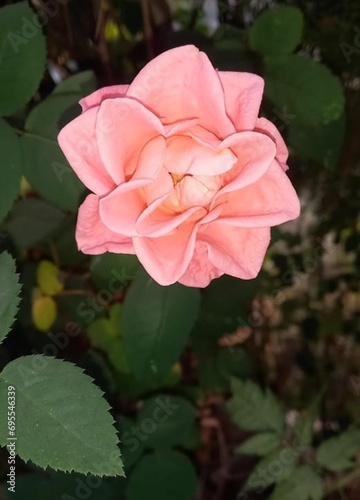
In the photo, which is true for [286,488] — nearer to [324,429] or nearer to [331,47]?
[324,429]

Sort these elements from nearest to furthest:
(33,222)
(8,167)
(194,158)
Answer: (194,158)
(8,167)
(33,222)

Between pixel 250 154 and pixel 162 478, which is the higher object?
pixel 250 154

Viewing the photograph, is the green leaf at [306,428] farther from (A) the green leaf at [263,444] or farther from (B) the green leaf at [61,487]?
(B) the green leaf at [61,487]

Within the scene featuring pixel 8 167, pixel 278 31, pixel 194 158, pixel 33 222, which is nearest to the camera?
pixel 194 158

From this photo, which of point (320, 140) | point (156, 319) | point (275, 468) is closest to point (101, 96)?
point (156, 319)

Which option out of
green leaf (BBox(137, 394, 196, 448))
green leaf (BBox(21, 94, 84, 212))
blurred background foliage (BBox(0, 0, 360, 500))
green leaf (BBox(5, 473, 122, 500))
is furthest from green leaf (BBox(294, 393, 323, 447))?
green leaf (BBox(21, 94, 84, 212))

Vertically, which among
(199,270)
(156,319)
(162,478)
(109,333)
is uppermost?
(199,270)

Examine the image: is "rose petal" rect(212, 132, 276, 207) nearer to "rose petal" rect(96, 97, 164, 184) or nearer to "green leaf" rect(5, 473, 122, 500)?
"rose petal" rect(96, 97, 164, 184)

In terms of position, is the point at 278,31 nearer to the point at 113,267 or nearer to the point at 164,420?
the point at 113,267
